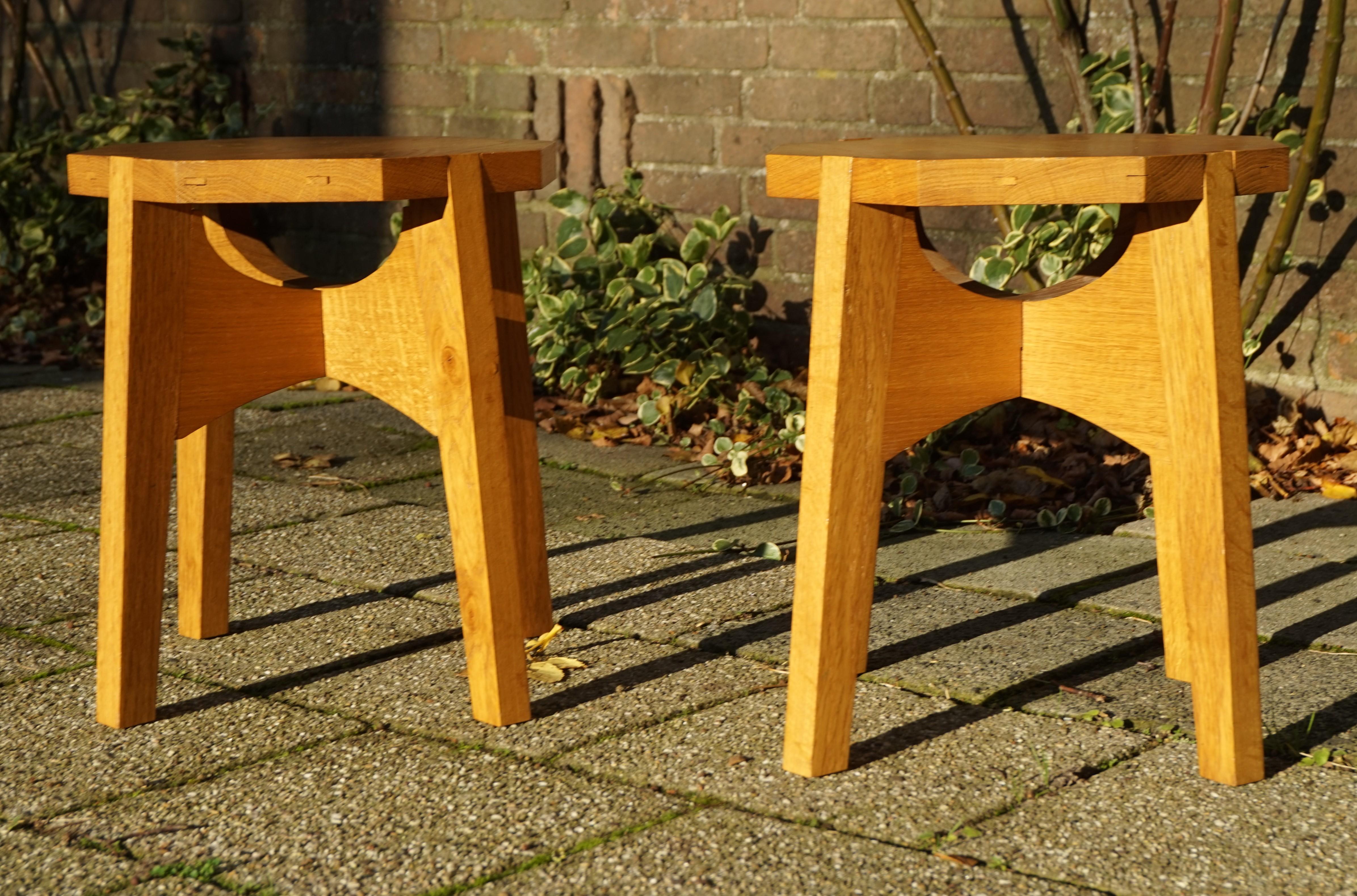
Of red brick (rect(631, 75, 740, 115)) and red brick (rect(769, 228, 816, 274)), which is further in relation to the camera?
red brick (rect(631, 75, 740, 115))

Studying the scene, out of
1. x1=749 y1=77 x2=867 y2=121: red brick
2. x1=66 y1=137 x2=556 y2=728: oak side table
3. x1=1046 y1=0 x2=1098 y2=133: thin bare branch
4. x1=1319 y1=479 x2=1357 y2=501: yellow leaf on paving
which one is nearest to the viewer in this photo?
x1=66 y1=137 x2=556 y2=728: oak side table

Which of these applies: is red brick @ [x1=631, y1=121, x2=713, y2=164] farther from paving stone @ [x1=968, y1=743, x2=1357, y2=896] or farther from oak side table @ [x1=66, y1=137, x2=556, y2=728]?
paving stone @ [x1=968, y1=743, x2=1357, y2=896]

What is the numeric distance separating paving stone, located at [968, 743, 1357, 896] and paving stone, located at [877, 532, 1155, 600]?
79cm

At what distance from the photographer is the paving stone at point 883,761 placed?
5.77 feet

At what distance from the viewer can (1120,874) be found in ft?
5.20

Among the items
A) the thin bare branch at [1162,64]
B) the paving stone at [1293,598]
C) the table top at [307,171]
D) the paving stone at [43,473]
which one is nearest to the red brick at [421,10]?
the paving stone at [43,473]

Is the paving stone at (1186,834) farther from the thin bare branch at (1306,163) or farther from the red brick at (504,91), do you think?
the red brick at (504,91)

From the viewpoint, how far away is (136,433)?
2.04 meters

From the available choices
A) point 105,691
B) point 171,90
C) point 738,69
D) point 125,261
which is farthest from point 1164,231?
point 171,90

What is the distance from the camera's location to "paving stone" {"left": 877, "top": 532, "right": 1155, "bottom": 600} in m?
2.65

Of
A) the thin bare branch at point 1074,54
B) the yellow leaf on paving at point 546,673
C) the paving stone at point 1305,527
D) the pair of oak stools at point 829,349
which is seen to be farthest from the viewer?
the thin bare branch at point 1074,54

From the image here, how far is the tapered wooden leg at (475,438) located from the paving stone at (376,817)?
5.3 inches

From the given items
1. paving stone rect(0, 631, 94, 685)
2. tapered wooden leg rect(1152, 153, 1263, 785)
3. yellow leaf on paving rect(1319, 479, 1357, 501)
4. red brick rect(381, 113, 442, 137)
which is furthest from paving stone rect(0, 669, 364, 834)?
red brick rect(381, 113, 442, 137)

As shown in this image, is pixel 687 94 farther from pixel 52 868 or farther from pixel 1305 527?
pixel 52 868
